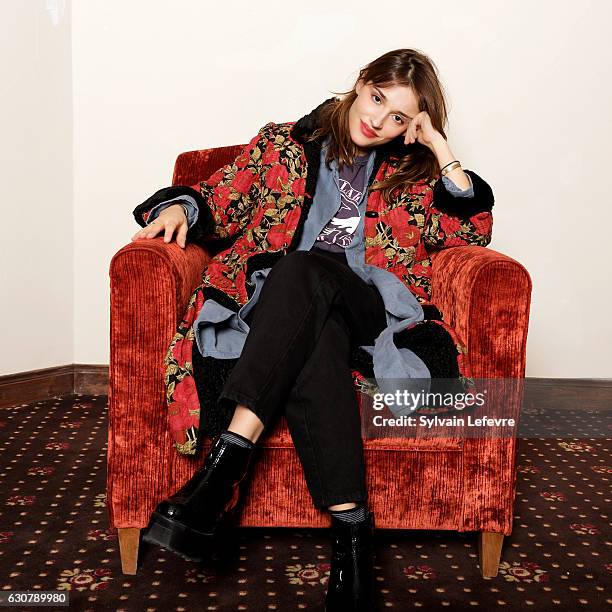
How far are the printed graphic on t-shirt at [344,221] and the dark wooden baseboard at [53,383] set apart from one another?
1334mm

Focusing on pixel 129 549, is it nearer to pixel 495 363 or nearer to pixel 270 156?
pixel 495 363

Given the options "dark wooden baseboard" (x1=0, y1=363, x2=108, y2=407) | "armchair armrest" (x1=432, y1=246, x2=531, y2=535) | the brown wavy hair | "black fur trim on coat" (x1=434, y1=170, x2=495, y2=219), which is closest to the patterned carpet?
"armchair armrest" (x1=432, y1=246, x2=531, y2=535)

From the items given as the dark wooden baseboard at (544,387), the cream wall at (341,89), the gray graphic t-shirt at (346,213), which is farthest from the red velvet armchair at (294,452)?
the dark wooden baseboard at (544,387)

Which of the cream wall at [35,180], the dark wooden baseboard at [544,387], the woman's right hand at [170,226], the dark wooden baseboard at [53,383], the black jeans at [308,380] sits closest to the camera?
the black jeans at [308,380]

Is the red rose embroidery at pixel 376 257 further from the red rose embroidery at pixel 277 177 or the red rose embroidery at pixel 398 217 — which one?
the red rose embroidery at pixel 277 177

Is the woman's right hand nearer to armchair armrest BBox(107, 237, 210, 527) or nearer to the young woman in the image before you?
the young woman

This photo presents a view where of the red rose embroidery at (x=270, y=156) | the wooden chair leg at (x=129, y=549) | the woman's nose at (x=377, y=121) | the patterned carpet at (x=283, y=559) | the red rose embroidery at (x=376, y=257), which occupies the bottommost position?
the patterned carpet at (x=283, y=559)

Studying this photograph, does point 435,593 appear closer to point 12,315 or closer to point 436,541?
point 436,541

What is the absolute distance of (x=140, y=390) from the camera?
1591mm

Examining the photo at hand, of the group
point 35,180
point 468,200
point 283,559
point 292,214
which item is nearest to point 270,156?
point 292,214

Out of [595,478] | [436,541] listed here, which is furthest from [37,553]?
[595,478]

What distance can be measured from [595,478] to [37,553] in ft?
5.01

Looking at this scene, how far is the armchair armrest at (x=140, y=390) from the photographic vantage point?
1.58m

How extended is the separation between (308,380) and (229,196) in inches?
28.3
